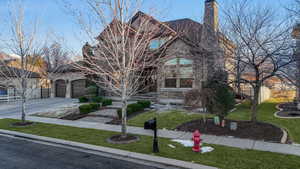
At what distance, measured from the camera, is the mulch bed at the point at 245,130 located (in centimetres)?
723

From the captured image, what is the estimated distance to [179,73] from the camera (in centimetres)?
1602

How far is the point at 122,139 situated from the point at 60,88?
20799 mm

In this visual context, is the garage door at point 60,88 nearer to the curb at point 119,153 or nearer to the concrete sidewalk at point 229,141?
the curb at point 119,153

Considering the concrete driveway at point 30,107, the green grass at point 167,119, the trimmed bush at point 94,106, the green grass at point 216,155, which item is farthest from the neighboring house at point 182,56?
the concrete driveway at point 30,107

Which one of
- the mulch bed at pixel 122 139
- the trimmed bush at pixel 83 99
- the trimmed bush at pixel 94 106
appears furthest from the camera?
the trimmed bush at pixel 83 99

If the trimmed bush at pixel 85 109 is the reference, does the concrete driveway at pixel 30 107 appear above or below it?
below

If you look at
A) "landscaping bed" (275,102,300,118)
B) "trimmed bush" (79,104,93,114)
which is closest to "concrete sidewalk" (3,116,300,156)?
Answer: "trimmed bush" (79,104,93,114)

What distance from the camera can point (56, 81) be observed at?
82.4ft

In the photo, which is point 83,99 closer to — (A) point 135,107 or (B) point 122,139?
(A) point 135,107

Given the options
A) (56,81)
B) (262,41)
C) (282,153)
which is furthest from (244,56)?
(56,81)

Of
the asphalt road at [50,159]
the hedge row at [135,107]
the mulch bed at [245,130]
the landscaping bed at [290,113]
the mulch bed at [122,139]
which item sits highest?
the hedge row at [135,107]

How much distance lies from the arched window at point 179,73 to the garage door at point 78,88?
39.4ft

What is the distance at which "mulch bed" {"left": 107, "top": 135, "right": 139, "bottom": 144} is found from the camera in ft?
23.6

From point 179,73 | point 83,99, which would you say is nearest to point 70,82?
point 83,99
